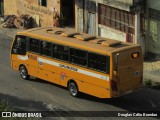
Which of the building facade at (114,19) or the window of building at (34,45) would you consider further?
the building facade at (114,19)

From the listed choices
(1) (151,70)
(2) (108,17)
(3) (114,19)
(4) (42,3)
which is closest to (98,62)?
(1) (151,70)

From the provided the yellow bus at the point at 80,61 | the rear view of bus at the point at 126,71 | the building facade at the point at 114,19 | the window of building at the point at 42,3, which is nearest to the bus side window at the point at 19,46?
the yellow bus at the point at 80,61

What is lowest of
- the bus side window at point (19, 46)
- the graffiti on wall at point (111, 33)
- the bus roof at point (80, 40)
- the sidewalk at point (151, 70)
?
the sidewalk at point (151, 70)

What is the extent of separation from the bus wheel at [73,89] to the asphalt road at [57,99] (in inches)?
7.8

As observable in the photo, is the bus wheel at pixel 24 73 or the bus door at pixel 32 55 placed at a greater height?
the bus door at pixel 32 55

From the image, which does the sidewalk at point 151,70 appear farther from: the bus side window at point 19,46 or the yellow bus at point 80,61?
the bus side window at point 19,46

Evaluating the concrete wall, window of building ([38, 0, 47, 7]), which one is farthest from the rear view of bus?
window of building ([38, 0, 47, 7])

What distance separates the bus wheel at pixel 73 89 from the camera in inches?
824

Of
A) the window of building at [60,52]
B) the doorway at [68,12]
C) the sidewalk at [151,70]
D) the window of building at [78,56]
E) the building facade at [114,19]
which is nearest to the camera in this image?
the window of building at [78,56]

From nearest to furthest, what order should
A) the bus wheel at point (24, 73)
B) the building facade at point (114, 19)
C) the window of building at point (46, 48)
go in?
the window of building at point (46, 48)
the bus wheel at point (24, 73)
the building facade at point (114, 19)

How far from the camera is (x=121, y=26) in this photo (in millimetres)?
28703

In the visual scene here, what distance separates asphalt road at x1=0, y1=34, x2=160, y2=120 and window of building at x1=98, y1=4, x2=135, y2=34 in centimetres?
686

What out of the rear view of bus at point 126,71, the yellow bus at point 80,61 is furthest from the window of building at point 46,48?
the rear view of bus at point 126,71

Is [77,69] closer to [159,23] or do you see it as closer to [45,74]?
[45,74]
